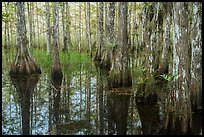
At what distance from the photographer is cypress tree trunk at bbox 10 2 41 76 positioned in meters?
13.8

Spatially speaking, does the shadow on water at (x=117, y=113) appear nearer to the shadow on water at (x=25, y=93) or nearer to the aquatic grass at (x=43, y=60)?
the shadow on water at (x=25, y=93)

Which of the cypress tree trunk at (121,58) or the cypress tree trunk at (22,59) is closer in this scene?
the cypress tree trunk at (121,58)

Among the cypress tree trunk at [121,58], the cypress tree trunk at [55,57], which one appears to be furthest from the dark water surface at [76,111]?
the cypress tree trunk at [55,57]

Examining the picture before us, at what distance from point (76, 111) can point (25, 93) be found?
2.74m

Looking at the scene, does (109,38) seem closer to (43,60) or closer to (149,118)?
(43,60)

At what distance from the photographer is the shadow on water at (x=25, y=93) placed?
734cm

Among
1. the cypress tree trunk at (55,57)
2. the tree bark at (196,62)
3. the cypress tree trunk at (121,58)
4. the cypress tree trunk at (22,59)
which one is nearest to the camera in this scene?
the tree bark at (196,62)

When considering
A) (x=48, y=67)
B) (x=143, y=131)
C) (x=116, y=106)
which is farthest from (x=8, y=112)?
(x=48, y=67)

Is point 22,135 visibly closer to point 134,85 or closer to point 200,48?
point 200,48

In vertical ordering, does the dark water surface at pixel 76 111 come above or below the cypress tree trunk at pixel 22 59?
below

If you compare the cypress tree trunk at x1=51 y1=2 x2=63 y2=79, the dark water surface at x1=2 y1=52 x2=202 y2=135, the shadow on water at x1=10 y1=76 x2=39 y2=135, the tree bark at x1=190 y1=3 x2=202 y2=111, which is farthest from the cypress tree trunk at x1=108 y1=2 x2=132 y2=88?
the cypress tree trunk at x1=51 y1=2 x2=63 y2=79

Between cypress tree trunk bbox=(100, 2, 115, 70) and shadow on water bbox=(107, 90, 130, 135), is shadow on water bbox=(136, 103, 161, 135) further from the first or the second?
cypress tree trunk bbox=(100, 2, 115, 70)

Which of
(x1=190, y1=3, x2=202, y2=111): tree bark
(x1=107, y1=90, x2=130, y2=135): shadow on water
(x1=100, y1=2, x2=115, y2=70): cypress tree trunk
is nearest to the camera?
(x1=107, y1=90, x2=130, y2=135): shadow on water

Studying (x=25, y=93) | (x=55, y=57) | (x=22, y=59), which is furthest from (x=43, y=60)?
(x=25, y=93)
